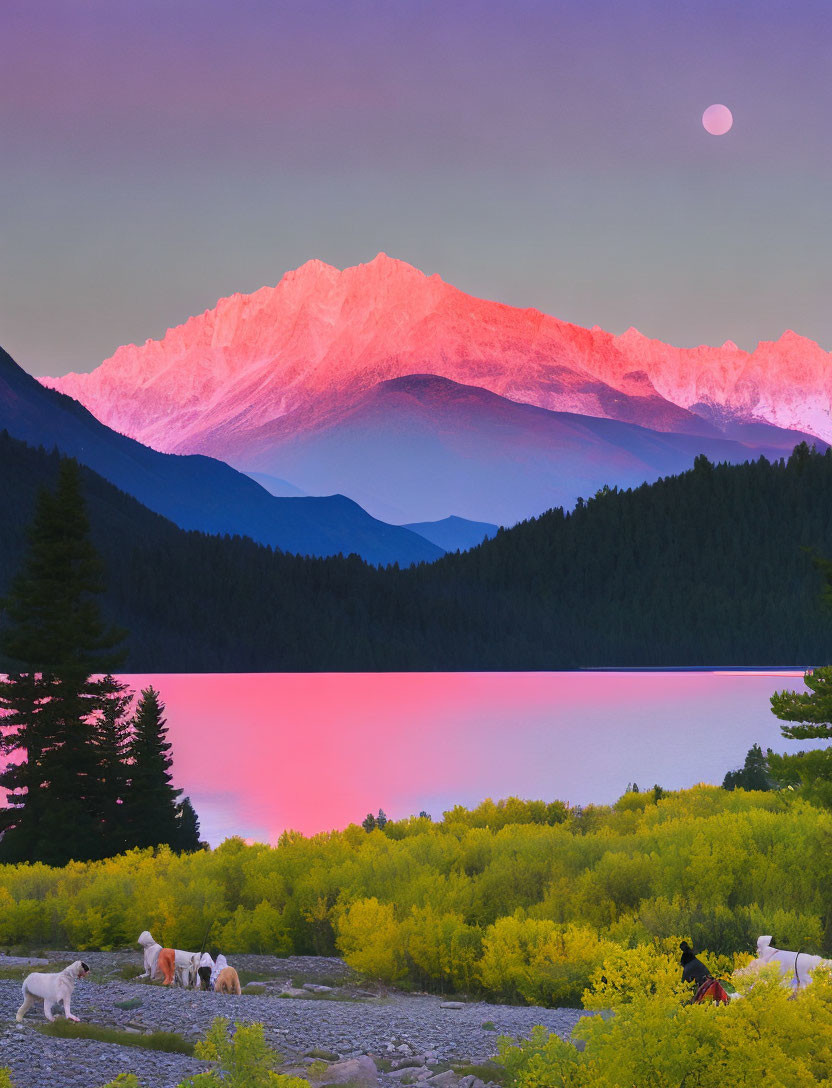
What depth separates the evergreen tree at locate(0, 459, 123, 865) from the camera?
Answer: 46.6 m

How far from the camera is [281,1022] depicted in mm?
17797

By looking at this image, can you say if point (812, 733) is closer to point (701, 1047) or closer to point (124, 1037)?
point (124, 1037)

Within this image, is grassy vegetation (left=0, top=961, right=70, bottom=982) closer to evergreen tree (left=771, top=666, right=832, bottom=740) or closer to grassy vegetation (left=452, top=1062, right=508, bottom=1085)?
grassy vegetation (left=452, top=1062, right=508, bottom=1085)

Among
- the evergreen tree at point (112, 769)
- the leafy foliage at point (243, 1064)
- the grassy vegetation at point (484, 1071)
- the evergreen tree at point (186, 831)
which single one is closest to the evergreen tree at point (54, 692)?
the evergreen tree at point (112, 769)

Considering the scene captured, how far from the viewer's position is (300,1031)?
57.4 feet

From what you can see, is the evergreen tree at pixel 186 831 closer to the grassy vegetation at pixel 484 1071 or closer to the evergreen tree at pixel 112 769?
the evergreen tree at pixel 112 769

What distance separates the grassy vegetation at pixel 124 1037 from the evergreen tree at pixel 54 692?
1211 inches

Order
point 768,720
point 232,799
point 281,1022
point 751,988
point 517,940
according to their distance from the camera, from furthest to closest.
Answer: point 768,720, point 232,799, point 517,940, point 281,1022, point 751,988

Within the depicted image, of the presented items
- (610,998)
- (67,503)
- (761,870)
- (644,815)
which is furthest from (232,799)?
(610,998)

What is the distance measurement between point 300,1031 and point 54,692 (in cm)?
3218

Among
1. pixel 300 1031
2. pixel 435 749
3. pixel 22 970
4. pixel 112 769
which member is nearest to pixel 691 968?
pixel 300 1031

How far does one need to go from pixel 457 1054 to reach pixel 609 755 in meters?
103

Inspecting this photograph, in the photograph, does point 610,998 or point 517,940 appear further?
point 517,940

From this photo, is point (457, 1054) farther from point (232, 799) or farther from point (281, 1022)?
point (232, 799)
